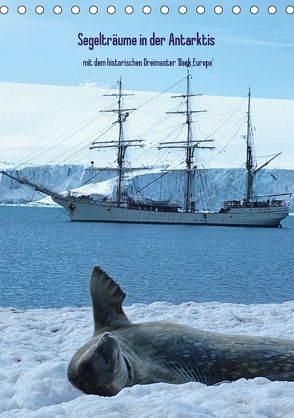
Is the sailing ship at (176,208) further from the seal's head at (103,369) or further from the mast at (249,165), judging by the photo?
the seal's head at (103,369)

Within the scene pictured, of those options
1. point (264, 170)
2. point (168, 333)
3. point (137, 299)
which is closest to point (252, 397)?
point (168, 333)

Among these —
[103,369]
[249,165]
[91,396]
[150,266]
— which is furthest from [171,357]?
[249,165]

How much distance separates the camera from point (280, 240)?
74.8 m

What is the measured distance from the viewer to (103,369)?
4629 mm

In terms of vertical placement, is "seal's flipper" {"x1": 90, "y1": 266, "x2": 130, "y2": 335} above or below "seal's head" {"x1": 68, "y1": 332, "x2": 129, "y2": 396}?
above

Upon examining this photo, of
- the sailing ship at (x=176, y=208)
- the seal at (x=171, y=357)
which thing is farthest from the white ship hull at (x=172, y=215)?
the seal at (x=171, y=357)

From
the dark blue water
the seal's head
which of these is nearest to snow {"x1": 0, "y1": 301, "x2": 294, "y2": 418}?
the seal's head

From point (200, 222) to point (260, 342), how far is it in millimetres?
87305

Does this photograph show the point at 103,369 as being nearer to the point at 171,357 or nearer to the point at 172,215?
the point at 171,357

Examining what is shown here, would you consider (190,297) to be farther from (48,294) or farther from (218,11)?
(218,11)

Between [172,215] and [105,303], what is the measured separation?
8537 centimetres

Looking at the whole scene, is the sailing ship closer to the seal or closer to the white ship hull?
the white ship hull

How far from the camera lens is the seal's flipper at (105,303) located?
5.86 m

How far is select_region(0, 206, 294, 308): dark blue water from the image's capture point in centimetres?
2950
